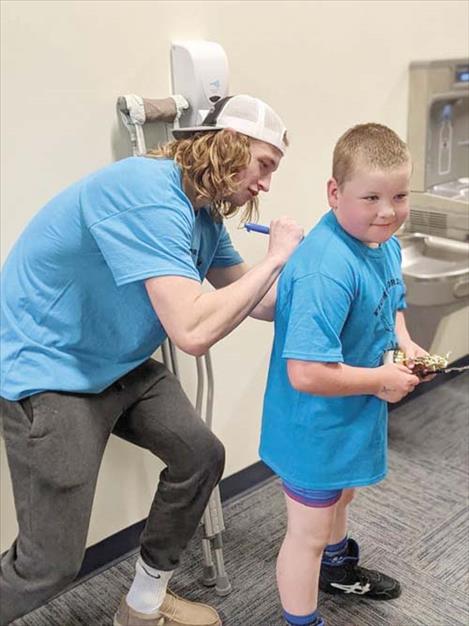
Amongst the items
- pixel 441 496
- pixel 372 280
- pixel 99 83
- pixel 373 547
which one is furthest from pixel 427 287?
pixel 99 83

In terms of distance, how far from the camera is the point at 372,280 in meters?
1.39

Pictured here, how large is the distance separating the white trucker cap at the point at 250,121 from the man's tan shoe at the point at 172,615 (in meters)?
1.11

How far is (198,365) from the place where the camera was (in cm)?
189

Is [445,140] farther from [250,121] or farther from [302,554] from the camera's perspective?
[302,554]

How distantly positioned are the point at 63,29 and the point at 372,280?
0.89 m

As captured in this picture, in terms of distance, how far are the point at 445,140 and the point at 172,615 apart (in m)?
1.99

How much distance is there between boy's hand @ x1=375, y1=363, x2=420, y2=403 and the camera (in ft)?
4.53

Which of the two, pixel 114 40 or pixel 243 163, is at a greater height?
pixel 114 40

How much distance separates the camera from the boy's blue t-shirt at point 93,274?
1.29 metres

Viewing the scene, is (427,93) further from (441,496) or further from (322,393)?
(322,393)

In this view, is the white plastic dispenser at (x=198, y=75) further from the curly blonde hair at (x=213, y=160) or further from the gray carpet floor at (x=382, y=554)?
the gray carpet floor at (x=382, y=554)

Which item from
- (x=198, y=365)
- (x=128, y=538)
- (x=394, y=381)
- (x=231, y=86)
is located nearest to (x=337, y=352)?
(x=394, y=381)

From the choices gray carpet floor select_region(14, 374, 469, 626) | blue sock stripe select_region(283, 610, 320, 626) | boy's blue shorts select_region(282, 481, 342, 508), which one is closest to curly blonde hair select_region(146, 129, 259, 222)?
boy's blue shorts select_region(282, 481, 342, 508)

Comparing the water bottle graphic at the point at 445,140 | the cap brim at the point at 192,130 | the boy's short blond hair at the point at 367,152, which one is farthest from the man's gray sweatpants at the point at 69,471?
the water bottle graphic at the point at 445,140
